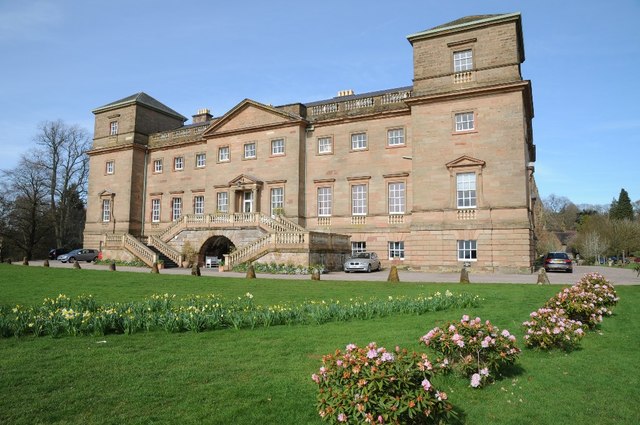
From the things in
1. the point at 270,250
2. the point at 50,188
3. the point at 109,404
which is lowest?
the point at 109,404

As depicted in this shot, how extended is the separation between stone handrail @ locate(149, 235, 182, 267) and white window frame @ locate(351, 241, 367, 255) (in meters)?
12.8

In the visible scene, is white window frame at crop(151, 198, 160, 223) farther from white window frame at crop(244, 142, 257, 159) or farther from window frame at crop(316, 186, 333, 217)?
window frame at crop(316, 186, 333, 217)

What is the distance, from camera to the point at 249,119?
1460 inches

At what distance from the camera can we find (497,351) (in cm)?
635

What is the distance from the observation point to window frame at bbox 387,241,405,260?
3090 cm

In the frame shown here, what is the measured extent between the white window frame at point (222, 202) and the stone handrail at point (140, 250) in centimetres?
686

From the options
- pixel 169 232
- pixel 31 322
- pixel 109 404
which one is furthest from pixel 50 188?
pixel 109 404

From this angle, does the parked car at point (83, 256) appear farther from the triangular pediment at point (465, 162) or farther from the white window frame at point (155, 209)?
the triangular pediment at point (465, 162)

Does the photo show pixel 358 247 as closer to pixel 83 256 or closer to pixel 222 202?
pixel 222 202

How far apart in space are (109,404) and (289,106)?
32166mm

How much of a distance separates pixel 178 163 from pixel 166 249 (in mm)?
11020

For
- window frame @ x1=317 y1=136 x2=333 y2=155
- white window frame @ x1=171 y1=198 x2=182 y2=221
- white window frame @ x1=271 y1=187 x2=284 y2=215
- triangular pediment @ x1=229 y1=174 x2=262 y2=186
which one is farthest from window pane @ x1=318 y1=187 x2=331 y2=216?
white window frame @ x1=171 y1=198 x2=182 y2=221

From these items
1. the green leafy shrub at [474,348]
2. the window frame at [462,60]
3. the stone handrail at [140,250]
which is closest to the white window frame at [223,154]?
the stone handrail at [140,250]

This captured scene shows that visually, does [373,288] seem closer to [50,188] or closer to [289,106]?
[289,106]
